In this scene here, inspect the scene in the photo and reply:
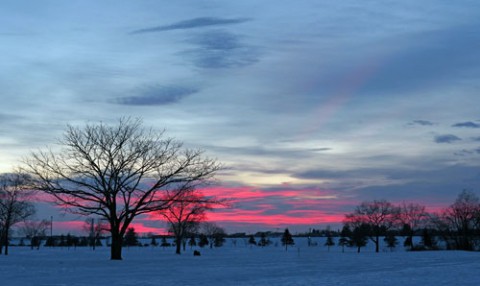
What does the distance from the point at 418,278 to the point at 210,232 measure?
459 ft

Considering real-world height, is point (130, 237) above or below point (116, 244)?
above

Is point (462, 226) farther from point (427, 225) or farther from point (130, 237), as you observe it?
point (130, 237)

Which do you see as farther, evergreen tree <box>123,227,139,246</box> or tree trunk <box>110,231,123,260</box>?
evergreen tree <box>123,227,139,246</box>

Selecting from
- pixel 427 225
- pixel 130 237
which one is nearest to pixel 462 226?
pixel 427 225

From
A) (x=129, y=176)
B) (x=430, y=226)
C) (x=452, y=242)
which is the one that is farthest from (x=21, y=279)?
(x=430, y=226)

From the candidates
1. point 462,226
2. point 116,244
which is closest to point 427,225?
point 462,226

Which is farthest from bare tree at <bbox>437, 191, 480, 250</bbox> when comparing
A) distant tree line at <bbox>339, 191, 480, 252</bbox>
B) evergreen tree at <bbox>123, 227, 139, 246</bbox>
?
evergreen tree at <bbox>123, 227, 139, 246</bbox>

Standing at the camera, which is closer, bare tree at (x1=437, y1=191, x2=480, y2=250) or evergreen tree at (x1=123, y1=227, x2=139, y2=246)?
bare tree at (x1=437, y1=191, x2=480, y2=250)

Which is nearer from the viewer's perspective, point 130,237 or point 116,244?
point 116,244

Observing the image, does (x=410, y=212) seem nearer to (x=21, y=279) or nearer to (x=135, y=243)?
(x=135, y=243)

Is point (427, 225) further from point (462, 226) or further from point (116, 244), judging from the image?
point (116, 244)

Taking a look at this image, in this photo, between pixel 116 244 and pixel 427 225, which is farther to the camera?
pixel 427 225

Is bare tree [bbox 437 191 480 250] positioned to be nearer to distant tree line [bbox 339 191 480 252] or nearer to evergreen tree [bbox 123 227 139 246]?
distant tree line [bbox 339 191 480 252]

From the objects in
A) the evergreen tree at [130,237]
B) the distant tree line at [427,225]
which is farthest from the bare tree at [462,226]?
the evergreen tree at [130,237]
